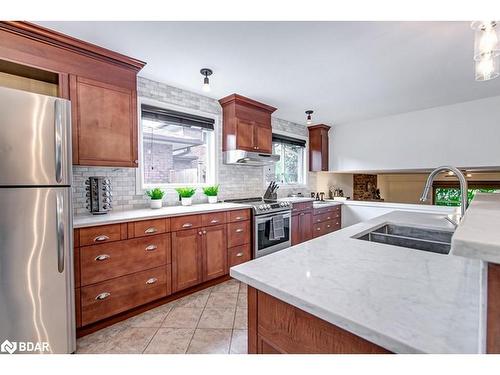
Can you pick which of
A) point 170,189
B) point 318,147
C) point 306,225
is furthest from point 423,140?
point 170,189

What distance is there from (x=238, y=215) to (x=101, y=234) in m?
1.52

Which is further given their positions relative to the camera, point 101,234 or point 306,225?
point 306,225

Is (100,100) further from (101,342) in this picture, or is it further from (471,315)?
(471,315)

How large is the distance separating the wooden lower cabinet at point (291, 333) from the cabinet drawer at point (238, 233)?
2064 mm

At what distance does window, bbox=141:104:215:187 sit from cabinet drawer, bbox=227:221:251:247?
87 centimetres

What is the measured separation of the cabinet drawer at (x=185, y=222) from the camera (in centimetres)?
241

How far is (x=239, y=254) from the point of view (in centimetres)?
304

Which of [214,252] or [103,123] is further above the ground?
[103,123]

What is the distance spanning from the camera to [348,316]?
616mm

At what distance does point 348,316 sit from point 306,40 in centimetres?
209

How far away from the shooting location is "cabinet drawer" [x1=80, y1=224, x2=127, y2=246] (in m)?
1.85

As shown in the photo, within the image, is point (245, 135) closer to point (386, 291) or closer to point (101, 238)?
point (101, 238)

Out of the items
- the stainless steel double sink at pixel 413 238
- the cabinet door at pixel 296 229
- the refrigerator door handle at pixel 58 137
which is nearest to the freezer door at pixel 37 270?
the refrigerator door handle at pixel 58 137
